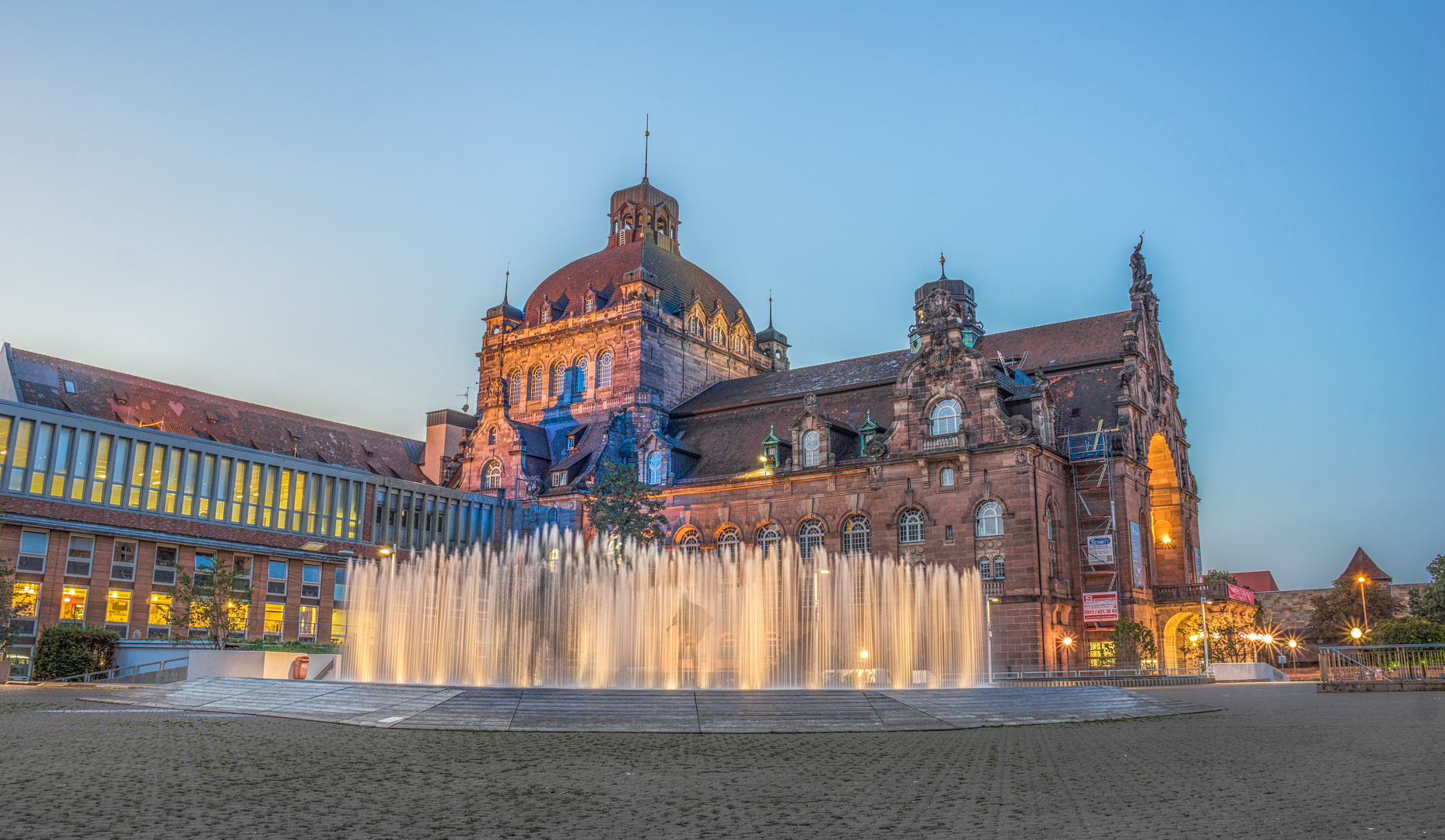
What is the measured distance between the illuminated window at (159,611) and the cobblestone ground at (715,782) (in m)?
35.3

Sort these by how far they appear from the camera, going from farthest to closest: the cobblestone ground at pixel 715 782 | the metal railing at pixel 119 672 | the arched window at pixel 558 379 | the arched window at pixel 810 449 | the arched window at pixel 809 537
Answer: the arched window at pixel 558 379, the arched window at pixel 810 449, the arched window at pixel 809 537, the metal railing at pixel 119 672, the cobblestone ground at pixel 715 782

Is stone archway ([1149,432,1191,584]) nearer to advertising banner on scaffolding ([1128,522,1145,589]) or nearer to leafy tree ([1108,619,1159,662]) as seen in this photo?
advertising banner on scaffolding ([1128,522,1145,589])

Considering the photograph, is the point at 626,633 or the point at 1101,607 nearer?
the point at 626,633

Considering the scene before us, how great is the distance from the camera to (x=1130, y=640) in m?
48.4

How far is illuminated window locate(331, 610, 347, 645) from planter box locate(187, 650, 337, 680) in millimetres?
26778

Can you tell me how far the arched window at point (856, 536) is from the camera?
Result: 54.8 metres

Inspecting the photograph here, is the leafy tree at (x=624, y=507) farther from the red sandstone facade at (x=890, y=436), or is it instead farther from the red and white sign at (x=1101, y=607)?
the red and white sign at (x=1101, y=607)

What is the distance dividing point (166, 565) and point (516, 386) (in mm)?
28292

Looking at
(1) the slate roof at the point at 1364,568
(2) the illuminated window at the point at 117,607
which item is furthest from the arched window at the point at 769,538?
(1) the slate roof at the point at 1364,568

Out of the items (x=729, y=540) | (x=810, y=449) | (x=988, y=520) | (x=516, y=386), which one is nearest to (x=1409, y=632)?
(x=988, y=520)

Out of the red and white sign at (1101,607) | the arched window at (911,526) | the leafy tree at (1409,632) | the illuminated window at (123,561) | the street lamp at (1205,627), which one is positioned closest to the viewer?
the leafy tree at (1409,632)

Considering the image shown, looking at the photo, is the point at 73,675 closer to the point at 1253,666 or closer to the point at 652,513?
the point at 652,513

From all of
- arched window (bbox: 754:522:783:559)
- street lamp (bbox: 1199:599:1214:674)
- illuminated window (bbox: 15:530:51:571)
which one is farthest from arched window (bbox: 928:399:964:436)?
illuminated window (bbox: 15:530:51:571)

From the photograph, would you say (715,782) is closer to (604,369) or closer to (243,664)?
(243,664)
